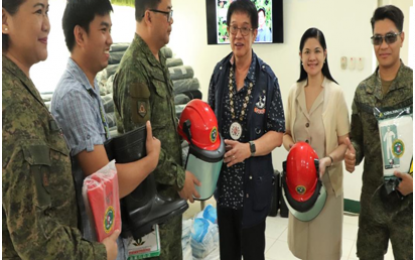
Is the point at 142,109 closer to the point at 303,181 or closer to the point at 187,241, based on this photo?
the point at 303,181

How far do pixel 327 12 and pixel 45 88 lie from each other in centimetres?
291

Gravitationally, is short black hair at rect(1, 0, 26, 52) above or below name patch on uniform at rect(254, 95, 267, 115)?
above

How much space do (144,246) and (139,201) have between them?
10.2 inches

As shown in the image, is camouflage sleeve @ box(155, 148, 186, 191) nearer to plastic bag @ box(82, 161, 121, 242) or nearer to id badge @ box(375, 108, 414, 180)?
plastic bag @ box(82, 161, 121, 242)

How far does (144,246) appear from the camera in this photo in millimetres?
1600

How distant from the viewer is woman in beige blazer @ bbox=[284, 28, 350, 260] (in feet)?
7.47

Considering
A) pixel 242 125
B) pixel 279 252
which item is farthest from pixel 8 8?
pixel 279 252

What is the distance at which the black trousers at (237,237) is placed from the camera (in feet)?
7.21

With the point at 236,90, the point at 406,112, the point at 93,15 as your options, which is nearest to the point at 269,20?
the point at 236,90

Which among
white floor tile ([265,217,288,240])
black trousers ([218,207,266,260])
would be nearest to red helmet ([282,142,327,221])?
black trousers ([218,207,266,260])

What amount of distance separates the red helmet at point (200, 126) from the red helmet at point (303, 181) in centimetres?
57

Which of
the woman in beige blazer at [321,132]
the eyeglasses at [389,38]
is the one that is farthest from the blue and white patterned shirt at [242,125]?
the eyeglasses at [389,38]

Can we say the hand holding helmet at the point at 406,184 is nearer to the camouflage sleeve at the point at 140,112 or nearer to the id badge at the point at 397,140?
the id badge at the point at 397,140

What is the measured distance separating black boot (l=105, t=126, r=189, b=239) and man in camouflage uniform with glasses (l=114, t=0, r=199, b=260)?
0.12m
